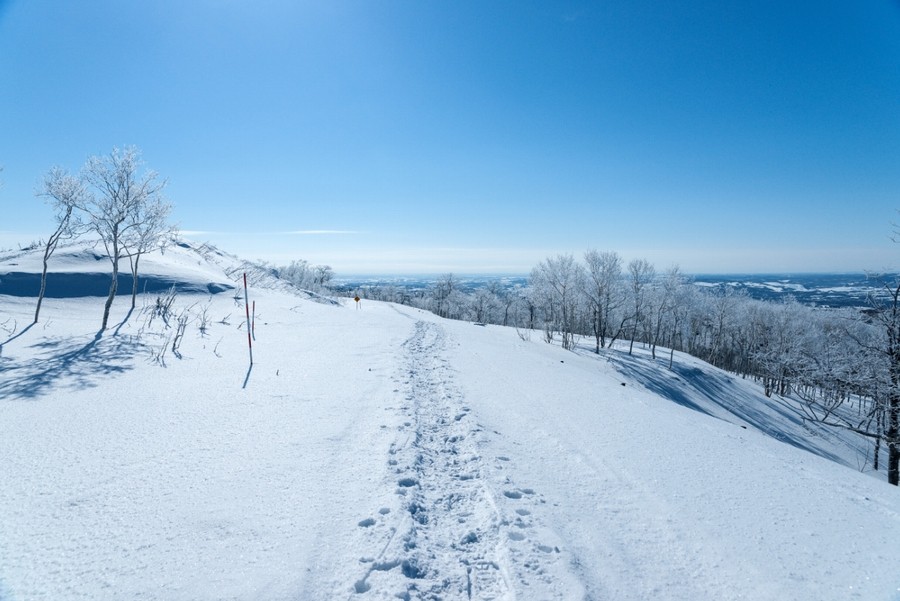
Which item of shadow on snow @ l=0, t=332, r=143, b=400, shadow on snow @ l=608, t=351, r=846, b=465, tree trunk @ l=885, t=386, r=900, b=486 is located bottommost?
shadow on snow @ l=608, t=351, r=846, b=465

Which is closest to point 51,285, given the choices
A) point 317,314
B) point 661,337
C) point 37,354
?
point 317,314

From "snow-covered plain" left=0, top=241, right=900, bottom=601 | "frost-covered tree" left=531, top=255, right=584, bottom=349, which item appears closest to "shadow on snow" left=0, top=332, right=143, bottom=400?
"snow-covered plain" left=0, top=241, right=900, bottom=601

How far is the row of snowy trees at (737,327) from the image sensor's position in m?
11.4

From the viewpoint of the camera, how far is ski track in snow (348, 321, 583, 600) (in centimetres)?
254

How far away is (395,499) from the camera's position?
11.3 ft

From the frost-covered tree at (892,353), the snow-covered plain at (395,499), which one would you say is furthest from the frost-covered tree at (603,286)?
the snow-covered plain at (395,499)

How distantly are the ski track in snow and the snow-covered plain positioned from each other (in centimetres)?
2

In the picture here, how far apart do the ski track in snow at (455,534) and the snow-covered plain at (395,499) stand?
18mm

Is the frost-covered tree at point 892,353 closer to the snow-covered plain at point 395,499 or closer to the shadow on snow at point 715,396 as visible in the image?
the shadow on snow at point 715,396

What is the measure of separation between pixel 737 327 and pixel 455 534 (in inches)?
2749

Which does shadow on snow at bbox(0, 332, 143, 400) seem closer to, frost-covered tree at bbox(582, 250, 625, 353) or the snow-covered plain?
the snow-covered plain

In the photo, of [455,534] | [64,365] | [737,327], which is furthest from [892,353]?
[737,327]

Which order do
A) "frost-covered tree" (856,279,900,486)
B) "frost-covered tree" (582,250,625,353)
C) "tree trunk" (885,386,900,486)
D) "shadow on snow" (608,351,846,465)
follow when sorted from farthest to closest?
"frost-covered tree" (582,250,625,353) → "shadow on snow" (608,351,846,465) → "frost-covered tree" (856,279,900,486) → "tree trunk" (885,386,900,486)

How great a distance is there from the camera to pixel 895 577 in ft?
9.04
